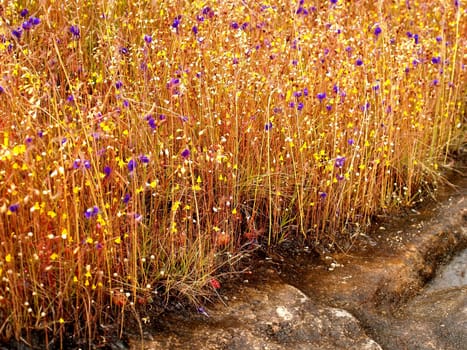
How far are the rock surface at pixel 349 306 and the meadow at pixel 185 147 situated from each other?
18 centimetres

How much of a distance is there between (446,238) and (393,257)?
508mm

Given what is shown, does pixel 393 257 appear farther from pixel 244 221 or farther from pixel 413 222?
pixel 244 221

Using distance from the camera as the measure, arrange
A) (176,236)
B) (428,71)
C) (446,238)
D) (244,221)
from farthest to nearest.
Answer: (428,71), (446,238), (244,221), (176,236)

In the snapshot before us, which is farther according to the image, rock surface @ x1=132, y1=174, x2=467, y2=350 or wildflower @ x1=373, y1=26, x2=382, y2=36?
wildflower @ x1=373, y1=26, x2=382, y2=36

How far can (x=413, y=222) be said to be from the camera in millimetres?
4387

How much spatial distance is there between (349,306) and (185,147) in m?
1.22

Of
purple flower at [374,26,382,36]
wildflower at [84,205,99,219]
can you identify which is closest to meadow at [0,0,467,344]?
purple flower at [374,26,382,36]

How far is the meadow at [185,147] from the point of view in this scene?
112 inches

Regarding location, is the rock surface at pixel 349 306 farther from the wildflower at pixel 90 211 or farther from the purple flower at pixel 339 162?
the wildflower at pixel 90 211

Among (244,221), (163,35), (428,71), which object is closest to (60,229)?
(244,221)

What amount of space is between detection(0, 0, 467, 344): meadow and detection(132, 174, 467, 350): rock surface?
0.18 m

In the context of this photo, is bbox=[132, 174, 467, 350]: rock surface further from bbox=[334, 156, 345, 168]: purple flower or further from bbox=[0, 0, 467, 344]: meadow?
bbox=[334, 156, 345, 168]: purple flower

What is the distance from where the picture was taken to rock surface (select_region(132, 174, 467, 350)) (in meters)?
3.13

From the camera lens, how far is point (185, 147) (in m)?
3.16
